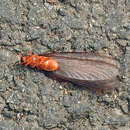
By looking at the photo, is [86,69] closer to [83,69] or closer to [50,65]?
[83,69]

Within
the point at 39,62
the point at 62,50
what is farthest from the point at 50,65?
the point at 62,50

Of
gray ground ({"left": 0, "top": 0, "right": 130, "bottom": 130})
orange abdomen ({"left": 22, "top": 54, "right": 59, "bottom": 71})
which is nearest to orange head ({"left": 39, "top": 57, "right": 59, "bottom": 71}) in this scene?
orange abdomen ({"left": 22, "top": 54, "right": 59, "bottom": 71})

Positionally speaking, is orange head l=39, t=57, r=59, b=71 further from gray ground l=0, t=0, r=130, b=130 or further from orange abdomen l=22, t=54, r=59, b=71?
gray ground l=0, t=0, r=130, b=130

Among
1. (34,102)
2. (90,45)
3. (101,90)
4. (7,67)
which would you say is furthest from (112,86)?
(7,67)

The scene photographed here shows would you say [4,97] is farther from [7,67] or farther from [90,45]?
[90,45]

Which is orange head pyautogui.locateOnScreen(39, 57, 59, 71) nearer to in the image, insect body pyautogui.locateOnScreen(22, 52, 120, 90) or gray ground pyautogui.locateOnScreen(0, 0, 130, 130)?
insect body pyautogui.locateOnScreen(22, 52, 120, 90)
